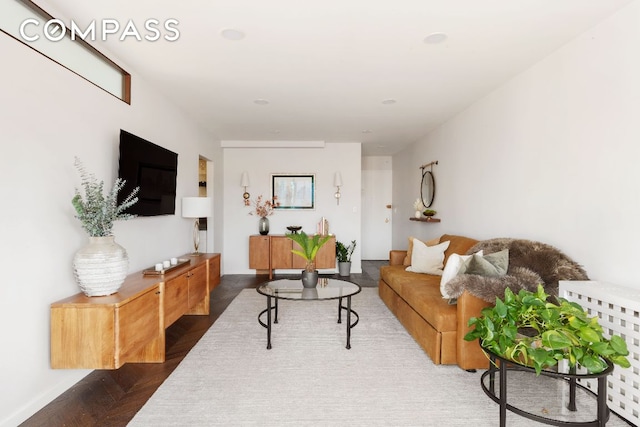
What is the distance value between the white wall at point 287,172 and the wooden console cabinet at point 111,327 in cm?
344

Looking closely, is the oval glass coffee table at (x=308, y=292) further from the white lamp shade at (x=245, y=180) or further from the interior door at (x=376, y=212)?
the interior door at (x=376, y=212)

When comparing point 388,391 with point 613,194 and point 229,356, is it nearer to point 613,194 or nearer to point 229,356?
point 229,356

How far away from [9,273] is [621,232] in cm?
357

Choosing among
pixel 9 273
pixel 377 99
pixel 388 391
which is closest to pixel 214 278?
pixel 9 273

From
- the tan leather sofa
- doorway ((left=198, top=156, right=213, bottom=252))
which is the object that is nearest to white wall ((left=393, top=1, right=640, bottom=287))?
the tan leather sofa

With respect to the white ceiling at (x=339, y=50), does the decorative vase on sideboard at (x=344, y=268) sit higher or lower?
lower

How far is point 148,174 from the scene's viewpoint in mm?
3088

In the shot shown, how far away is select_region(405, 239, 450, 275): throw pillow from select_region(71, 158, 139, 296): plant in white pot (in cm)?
294

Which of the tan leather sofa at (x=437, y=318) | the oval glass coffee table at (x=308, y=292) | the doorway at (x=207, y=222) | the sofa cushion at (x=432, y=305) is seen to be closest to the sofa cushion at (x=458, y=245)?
the tan leather sofa at (x=437, y=318)

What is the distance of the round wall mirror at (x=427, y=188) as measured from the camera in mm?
5184

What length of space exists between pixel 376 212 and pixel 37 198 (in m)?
6.63

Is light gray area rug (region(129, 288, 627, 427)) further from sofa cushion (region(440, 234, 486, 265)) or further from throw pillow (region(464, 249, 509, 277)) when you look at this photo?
sofa cushion (region(440, 234, 486, 265))

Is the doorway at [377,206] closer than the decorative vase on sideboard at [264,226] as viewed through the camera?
No

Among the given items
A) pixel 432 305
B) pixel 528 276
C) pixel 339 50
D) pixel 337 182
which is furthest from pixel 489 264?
pixel 337 182
